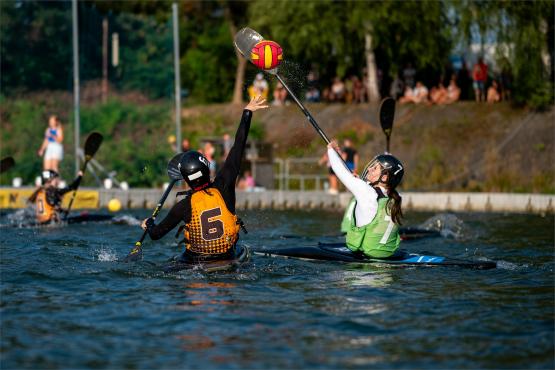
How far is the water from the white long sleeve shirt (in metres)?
0.71

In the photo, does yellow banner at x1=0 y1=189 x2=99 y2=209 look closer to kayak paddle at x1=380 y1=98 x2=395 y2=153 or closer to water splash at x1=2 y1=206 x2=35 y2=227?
water splash at x1=2 y1=206 x2=35 y2=227

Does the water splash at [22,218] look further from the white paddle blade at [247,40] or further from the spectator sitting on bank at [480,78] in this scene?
the spectator sitting on bank at [480,78]


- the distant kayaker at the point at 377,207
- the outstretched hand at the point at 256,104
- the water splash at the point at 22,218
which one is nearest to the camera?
the outstretched hand at the point at 256,104

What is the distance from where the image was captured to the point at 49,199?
19938 millimetres

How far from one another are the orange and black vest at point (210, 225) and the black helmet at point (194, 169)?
16cm

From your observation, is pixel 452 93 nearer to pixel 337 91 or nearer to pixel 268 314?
pixel 337 91

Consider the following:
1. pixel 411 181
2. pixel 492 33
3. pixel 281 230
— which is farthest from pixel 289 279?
pixel 492 33

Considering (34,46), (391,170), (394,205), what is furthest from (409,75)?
(394,205)

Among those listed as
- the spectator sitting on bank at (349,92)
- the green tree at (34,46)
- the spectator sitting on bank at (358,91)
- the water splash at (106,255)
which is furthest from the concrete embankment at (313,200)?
the water splash at (106,255)

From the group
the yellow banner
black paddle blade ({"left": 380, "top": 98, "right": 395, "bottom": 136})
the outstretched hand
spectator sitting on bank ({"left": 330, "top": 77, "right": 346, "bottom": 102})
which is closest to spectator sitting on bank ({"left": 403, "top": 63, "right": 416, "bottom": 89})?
spectator sitting on bank ({"left": 330, "top": 77, "right": 346, "bottom": 102})

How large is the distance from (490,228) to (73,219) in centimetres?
827

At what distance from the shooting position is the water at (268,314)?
29.5 feet

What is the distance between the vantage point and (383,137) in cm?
3381

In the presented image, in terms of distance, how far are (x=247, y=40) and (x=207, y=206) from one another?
302cm
